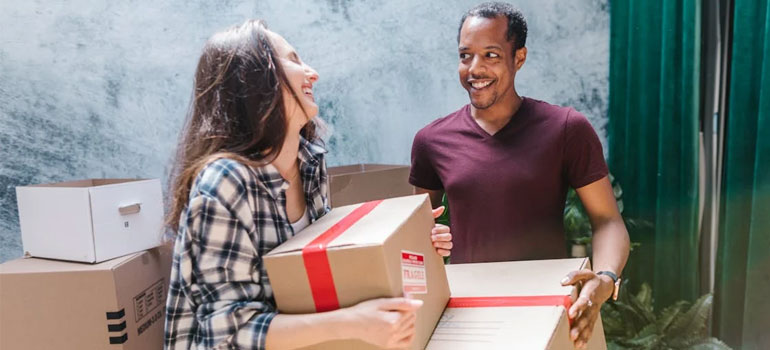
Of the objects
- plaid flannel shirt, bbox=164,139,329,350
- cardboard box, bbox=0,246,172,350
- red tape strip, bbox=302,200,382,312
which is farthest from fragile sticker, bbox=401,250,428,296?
cardboard box, bbox=0,246,172,350

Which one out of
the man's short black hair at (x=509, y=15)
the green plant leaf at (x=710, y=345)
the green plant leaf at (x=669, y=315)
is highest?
the man's short black hair at (x=509, y=15)

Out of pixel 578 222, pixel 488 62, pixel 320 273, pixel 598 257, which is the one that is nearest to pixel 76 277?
pixel 320 273

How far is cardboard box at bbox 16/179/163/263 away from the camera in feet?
4.85

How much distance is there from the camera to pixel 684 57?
7.20ft

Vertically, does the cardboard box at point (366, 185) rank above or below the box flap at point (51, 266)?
above

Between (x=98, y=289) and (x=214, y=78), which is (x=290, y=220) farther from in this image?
(x=98, y=289)

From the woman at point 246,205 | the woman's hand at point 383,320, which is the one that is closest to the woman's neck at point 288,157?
the woman at point 246,205

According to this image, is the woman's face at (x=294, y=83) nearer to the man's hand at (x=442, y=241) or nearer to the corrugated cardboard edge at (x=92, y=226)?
the man's hand at (x=442, y=241)

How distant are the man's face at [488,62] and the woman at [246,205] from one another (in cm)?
54

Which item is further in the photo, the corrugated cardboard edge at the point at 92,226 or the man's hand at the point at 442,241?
the corrugated cardboard edge at the point at 92,226

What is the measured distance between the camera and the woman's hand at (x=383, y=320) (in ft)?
2.64

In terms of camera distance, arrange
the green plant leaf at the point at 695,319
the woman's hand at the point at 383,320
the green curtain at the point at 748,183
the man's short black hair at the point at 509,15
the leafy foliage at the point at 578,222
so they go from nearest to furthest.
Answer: the woman's hand at the point at 383,320, the man's short black hair at the point at 509,15, the green curtain at the point at 748,183, the green plant leaf at the point at 695,319, the leafy foliage at the point at 578,222

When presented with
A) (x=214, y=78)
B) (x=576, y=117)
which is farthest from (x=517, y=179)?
(x=214, y=78)

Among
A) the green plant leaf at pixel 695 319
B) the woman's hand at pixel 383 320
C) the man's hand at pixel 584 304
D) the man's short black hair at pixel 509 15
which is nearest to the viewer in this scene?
the woman's hand at pixel 383 320
